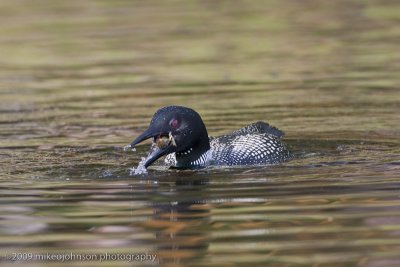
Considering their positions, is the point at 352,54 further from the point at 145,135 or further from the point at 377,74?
the point at 145,135

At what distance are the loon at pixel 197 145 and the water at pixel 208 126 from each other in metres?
0.24

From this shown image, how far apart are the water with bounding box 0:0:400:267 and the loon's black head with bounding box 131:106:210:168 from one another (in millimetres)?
222

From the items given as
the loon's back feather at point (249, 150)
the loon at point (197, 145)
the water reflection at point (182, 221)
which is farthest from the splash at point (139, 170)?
the loon's back feather at point (249, 150)

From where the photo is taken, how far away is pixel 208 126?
14172 millimetres

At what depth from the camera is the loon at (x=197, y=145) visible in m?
11.5

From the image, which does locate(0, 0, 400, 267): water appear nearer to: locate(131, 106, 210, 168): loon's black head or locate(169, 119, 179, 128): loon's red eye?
locate(131, 106, 210, 168): loon's black head

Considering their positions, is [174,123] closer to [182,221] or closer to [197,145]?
[197,145]

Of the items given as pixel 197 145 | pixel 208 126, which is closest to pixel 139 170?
pixel 197 145

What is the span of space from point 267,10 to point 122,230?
17404 mm

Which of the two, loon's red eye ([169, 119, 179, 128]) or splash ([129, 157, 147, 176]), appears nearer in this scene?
splash ([129, 157, 147, 176])

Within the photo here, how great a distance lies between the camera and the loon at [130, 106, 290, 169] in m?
11.5

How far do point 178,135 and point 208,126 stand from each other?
2.53 m

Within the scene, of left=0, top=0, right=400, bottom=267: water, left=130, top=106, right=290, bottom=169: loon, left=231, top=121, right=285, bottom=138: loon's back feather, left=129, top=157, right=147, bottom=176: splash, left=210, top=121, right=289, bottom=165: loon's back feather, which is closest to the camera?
left=0, top=0, right=400, bottom=267: water

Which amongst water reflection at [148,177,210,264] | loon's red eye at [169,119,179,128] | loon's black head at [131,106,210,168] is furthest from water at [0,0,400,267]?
loon's red eye at [169,119,179,128]
